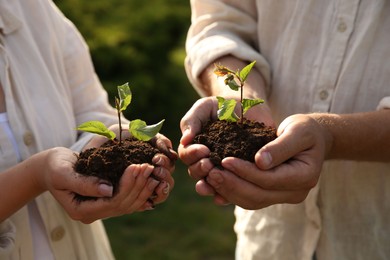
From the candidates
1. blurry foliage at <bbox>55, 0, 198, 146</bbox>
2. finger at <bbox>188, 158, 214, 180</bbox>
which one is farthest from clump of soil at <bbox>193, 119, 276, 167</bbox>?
blurry foliage at <bbox>55, 0, 198, 146</bbox>

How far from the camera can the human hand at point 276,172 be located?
7.93 feet

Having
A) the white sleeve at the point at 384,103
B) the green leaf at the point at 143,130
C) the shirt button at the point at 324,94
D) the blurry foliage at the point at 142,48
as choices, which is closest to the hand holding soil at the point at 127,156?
the green leaf at the point at 143,130

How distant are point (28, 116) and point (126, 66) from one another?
175 inches

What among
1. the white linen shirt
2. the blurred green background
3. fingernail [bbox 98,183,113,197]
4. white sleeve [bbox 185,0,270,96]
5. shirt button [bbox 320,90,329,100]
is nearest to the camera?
fingernail [bbox 98,183,113,197]

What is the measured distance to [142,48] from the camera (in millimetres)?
7559

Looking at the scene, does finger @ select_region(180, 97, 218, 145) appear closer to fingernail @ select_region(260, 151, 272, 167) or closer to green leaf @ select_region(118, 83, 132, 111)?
green leaf @ select_region(118, 83, 132, 111)

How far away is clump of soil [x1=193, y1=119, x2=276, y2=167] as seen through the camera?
251 centimetres

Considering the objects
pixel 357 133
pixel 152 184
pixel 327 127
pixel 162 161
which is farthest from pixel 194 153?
pixel 357 133

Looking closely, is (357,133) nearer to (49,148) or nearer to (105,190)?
(105,190)

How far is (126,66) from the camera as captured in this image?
23.4ft

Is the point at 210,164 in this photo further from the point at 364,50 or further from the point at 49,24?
the point at 49,24

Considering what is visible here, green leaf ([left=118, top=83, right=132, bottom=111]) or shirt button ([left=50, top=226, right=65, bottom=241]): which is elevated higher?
green leaf ([left=118, top=83, right=132, bottom=111])

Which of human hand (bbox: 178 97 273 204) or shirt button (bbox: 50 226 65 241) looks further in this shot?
shirt button (bbox: 50 226 65 241)

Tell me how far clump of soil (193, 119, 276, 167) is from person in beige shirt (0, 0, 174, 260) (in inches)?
6.9
